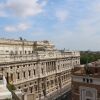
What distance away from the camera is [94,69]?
30359 mm

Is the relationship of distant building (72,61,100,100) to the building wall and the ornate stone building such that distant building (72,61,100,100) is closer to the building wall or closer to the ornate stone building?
the building wall

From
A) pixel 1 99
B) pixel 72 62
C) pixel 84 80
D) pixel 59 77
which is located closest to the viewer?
A: pixel 1 99

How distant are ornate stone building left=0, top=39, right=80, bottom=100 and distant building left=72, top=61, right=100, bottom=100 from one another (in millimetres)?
11458

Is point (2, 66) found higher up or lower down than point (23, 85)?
higher up

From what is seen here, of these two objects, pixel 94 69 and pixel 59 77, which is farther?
pixel 59 77

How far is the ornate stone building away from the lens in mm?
40812

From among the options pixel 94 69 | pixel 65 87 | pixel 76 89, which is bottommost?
pixel 65 87

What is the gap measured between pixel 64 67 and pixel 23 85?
22937 millimetres

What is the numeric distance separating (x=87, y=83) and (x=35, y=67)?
66.7 ft

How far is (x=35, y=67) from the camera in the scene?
48562 millimetres

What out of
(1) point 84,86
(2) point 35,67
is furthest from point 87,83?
(2) point 35,67

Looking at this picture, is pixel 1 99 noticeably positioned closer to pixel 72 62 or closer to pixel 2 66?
pixel 2 66

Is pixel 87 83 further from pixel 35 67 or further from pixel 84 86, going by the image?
pixel 35 67

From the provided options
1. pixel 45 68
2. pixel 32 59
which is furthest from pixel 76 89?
pixel 45 68
